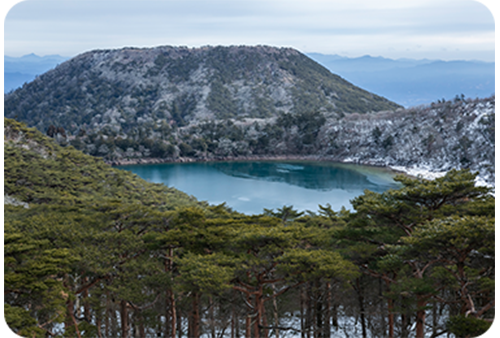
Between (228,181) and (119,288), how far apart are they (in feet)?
104

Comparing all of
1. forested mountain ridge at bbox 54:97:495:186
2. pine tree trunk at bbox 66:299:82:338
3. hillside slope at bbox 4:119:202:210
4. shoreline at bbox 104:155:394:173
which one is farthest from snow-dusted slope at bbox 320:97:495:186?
pine tree trunk at bbox 66:299:82:338

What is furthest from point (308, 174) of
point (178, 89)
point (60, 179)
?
point (178, 89)

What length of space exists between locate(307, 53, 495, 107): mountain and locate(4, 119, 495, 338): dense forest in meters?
131

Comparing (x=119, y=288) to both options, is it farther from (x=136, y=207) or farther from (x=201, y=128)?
(x=201, y=128)

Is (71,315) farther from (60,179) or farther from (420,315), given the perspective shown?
(60,179)

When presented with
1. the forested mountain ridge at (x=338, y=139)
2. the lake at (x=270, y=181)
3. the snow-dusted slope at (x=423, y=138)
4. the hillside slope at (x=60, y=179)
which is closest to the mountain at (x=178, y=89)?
the forested mountain ridge at (x=338, y=139)

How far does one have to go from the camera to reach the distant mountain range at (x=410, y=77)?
126125mm

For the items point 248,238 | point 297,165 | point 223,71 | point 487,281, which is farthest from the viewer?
point 223,71

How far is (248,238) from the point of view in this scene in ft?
26.7

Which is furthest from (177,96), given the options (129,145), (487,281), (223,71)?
(487,281)

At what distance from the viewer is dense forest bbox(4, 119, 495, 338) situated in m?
6.81

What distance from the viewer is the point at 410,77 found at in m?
161

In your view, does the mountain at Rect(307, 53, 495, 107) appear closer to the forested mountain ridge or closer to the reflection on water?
the forested mountain ridge

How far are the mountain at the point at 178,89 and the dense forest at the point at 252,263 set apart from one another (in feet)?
210
